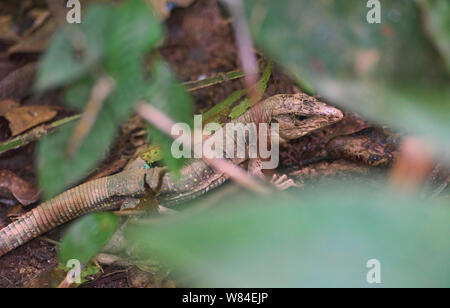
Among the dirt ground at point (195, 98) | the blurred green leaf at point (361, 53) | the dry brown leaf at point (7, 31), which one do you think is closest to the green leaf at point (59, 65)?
the blurred green leaf at point (361, 53)

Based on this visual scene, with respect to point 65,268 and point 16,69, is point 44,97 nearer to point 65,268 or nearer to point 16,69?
point 16,69

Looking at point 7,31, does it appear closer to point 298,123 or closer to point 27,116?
point 27,116

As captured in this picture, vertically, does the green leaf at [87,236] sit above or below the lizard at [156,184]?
below

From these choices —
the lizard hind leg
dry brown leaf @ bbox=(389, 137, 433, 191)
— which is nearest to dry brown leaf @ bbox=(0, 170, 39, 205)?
the lizard hind leg

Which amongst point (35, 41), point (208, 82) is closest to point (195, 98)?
point (208, 82)

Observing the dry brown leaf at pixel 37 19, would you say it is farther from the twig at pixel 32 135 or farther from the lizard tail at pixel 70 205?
the lizard tail at pixel 70 205

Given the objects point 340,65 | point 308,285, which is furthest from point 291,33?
point 308,285
